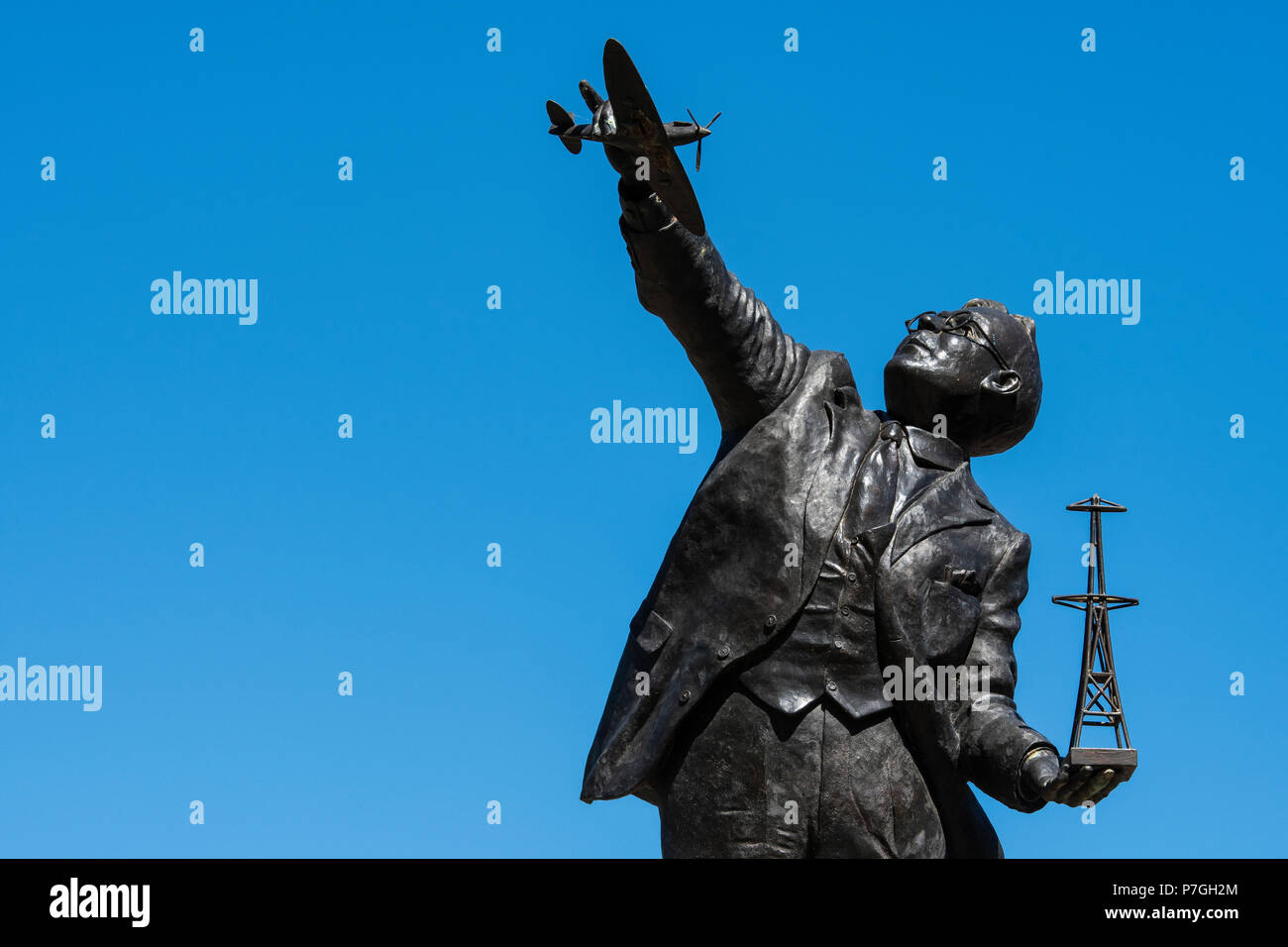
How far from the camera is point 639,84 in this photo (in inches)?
336

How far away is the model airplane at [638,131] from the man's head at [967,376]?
1428mm

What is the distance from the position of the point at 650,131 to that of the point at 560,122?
1.13 feet

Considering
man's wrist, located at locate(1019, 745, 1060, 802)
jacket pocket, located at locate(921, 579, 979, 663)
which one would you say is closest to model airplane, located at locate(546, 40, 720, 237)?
jacket pocket, located at locate(921, 579, 979, 663)

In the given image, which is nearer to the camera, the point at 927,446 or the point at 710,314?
the point at 710,314

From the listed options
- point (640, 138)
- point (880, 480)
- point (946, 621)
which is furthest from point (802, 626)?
point (640, 138)

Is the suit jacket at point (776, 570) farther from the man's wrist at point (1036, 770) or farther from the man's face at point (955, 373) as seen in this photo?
the man's face at point (955, 373)

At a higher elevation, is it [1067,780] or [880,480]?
[880,480]

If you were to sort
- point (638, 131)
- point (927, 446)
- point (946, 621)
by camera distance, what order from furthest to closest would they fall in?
point (927, 446), point (946, 621), point (638, 131)

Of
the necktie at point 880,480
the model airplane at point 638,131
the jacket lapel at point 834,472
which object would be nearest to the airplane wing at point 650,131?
the model airplane at point 638,131

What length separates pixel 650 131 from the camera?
8711mm

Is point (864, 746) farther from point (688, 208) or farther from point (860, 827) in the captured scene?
point (688, 208)

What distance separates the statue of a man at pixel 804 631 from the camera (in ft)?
29.9

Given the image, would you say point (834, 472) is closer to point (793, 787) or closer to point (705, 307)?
point (705, 307)
